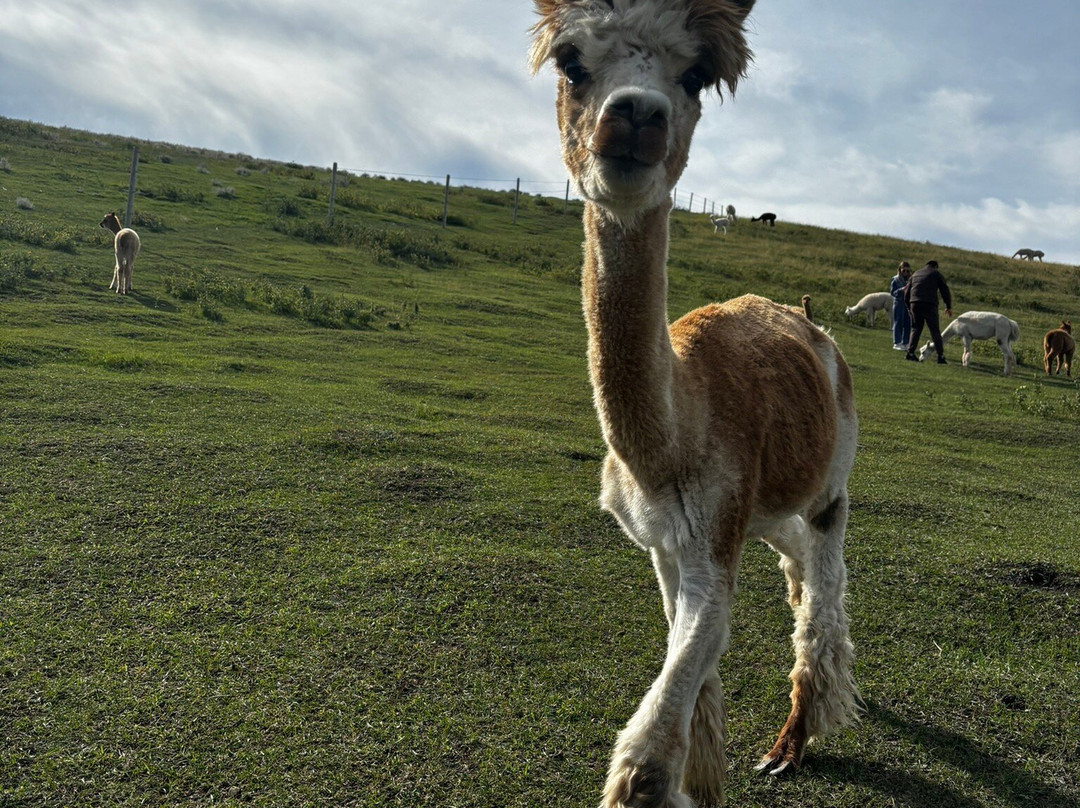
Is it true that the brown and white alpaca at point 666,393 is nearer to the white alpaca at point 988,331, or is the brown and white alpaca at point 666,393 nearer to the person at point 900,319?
the white alpaca at point 988,331

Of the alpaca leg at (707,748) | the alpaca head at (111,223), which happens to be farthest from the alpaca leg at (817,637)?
the alpaca head at (111,223)

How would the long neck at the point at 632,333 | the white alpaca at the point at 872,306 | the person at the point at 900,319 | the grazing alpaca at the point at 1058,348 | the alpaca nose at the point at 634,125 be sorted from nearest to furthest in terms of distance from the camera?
the alpaca nose at the point at 634,125
the long neck at the point at 632,333
the grazing alpaca at the point at 1058,348
the person at the point at 900,319
the white alpaca at the point at 872,306

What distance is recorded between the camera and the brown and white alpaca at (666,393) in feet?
8.85

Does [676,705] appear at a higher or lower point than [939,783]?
higher

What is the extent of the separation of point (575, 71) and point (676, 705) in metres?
2.12

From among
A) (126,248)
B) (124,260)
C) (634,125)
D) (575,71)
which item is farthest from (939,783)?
(126,248)

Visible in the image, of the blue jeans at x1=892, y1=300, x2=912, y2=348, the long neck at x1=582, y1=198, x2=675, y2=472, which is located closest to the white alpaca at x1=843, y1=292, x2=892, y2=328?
the blue jeans at x1=892, y1=300, x2=912, y2=348

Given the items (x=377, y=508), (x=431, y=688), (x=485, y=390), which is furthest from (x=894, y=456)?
(x=431, y=688)

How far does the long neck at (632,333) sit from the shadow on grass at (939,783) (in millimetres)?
1867

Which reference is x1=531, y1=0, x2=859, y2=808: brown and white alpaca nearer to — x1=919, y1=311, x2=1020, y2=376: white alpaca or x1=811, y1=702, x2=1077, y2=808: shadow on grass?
x1=811, y1=702, x2=1077, y2=808: shadow on grass

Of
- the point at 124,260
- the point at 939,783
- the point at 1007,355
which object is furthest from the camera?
the point at 1007,355

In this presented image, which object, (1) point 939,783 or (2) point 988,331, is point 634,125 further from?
(2) point 988,331

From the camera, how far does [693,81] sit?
113 inches

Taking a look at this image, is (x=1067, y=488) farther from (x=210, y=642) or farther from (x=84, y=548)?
(x=84, y=548)
